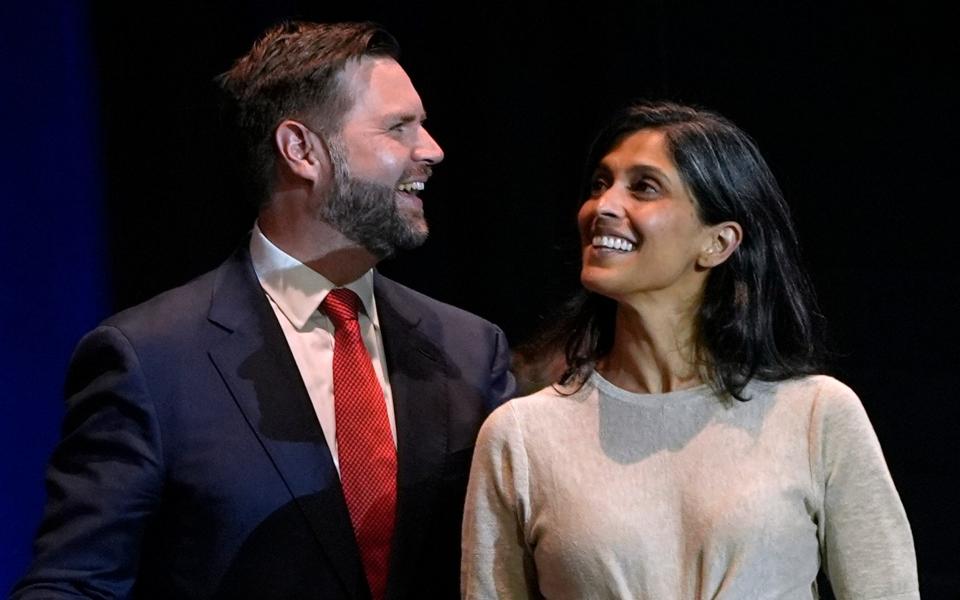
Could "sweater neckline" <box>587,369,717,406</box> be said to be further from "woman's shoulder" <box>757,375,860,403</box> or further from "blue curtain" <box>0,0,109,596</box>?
"blue curtain" <box>0,0,109,596</box>

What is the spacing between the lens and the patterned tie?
219 centimetres

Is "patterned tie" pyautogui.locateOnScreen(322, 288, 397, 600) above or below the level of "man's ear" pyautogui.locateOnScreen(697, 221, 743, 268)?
below

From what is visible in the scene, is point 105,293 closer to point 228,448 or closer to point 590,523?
point 228,448

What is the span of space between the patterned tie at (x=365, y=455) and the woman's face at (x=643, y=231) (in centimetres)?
48

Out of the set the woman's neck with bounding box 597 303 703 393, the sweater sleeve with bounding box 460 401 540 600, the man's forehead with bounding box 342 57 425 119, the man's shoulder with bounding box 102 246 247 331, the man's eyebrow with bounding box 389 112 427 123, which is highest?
the man's forehead with bounding box 342 57 425 119

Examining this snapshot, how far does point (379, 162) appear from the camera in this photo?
94.4 inches

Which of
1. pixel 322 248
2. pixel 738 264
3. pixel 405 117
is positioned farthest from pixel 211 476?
pixel 738 264

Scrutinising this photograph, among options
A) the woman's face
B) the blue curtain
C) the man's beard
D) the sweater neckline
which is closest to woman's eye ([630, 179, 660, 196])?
the woman's face

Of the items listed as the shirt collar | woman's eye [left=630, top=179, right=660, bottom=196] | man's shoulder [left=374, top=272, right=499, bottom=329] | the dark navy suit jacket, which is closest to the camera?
woman's eye [left=630, top=179, right=660, bottom=196]

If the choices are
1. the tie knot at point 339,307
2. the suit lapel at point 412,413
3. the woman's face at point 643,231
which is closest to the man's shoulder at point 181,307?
the tie knot at point 339,307

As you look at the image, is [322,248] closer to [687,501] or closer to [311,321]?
[311,321]

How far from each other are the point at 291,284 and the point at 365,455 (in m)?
0.31

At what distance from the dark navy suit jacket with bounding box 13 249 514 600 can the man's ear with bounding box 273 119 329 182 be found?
0.86ft

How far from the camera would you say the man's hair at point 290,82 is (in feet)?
8.00
